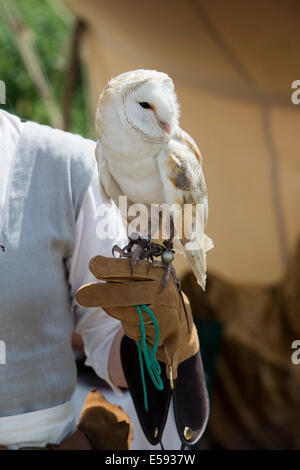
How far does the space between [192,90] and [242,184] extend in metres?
0.49

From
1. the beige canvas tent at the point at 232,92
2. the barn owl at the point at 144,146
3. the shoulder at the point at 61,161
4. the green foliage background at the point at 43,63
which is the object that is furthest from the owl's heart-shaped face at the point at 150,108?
the green foliage background at the point at 43,63

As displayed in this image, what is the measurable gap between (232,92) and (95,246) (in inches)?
61.2

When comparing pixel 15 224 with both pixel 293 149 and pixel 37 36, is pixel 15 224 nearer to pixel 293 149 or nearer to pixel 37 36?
→ pixel 293 149

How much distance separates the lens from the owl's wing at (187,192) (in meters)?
0.85

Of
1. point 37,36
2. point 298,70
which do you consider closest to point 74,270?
point 298,70

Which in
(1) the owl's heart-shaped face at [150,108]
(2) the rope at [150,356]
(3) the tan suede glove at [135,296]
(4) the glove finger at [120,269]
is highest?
(1) the owl's heart-shaped face at [150,108]

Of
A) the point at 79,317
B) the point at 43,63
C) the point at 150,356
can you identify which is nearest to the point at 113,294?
the point at 150,356

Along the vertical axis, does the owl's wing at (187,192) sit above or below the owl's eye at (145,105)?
below

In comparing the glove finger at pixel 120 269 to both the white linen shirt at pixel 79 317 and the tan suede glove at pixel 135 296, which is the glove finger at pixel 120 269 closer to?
the tan suede glove at pixel 135 296

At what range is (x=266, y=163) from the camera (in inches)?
96.0

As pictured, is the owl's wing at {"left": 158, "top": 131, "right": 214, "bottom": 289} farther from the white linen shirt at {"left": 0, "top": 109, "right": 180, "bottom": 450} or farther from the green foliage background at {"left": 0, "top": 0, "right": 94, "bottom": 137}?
the green foliage background at {"left": 0, "top": 0, "right": 94, "bottom": 137}

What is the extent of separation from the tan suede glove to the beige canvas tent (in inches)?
51.4

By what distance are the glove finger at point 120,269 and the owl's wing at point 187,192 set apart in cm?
8

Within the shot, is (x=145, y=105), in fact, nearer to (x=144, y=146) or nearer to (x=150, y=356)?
(x=144, y=146)
